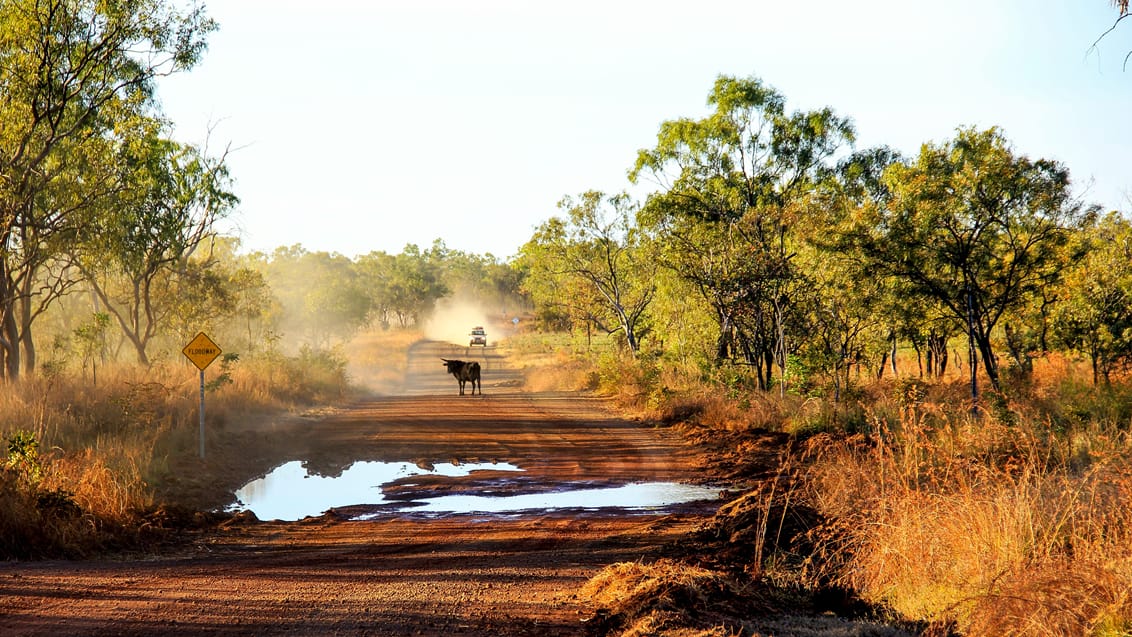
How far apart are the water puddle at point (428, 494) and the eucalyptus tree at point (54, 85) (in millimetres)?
8385

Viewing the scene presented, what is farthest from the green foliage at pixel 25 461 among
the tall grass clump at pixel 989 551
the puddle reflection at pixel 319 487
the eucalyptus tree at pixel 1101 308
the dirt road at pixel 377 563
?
the eucalyptus tree at pixel 1101 308

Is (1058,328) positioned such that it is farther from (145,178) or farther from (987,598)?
(145,178)

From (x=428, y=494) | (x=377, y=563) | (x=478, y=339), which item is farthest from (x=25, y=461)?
(x=478, y=339)

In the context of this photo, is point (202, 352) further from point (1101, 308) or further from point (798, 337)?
point (1101, 308)

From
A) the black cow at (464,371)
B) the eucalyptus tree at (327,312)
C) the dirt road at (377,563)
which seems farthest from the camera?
the eucalyptus tree at (327,312)

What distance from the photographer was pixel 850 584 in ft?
23.5

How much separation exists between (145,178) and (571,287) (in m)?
22.4

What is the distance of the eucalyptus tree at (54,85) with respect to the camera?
17.3 m

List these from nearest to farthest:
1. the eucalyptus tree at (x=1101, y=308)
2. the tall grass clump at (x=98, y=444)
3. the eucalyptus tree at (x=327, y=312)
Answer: the tall grass clump at (x=98, y=444) → the eucalyptus tree at (x=1101, y=308) → the eucalyptus tree at (x=327, y=312)

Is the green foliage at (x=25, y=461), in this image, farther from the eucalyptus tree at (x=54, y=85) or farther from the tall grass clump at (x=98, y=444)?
the eucalyptus tree at (x=54, y=85)

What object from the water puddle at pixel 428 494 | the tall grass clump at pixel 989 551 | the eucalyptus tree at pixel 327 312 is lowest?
the water puddle at pixel 428 494

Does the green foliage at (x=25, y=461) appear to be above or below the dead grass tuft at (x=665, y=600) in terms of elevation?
above

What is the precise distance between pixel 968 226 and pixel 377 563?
16002 mm

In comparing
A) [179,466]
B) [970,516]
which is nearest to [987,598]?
[970,516]
